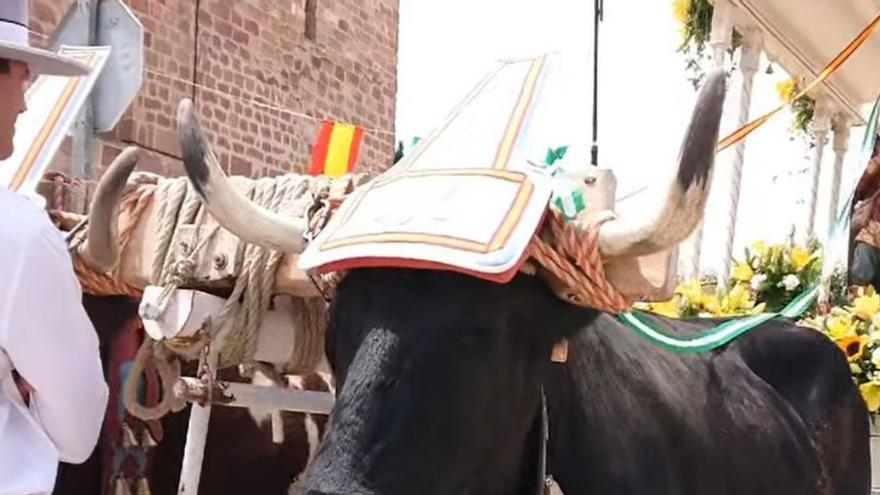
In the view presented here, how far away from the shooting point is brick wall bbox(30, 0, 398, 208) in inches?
507

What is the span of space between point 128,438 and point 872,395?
284 centimetres

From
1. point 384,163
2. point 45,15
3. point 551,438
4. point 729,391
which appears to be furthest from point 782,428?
point 384,163

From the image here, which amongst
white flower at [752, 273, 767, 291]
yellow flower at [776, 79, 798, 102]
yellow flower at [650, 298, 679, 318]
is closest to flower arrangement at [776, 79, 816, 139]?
yellow flower at [776, 79, 798, 102]

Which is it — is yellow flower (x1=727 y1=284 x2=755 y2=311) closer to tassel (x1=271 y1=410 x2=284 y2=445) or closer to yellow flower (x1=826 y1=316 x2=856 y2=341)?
yellow flower (x1=826 y1=316 x2=856 y2=341)

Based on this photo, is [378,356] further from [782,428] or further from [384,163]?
[384,163]

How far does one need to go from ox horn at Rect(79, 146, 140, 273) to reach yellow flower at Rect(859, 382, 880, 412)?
3.03m

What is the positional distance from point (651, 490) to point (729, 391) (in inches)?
33.7

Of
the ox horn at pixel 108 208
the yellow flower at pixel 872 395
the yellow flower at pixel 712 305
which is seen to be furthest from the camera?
the yellow flower at pixel 712 305

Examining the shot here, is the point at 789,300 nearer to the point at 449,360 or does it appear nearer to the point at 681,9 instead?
the point at 681,9

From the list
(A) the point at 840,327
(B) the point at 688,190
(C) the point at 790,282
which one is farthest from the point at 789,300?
(B) the point at 688,190

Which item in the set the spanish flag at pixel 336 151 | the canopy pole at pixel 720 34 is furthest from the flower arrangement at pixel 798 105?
the spanish flag at pixel 336 151

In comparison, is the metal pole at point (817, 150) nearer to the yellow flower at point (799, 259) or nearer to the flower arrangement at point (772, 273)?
the yellow flower at point (799, 259)

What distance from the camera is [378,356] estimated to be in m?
2.76

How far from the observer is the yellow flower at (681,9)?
884 centimetres
